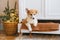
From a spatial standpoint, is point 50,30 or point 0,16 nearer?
point 50,30

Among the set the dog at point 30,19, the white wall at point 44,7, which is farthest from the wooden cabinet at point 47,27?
the white wall at point 44,7

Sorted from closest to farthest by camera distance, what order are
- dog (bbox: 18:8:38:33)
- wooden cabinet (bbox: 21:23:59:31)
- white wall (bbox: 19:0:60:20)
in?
dog (bbox: 18:8:38:33) < wooden cabinet (bbox: 21:23:59:31) < white wall (bbox: 19:0:60:20)

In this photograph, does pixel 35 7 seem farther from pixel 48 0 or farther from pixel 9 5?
pixel 9 5

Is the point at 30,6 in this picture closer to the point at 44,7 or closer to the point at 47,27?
the point at 44,7

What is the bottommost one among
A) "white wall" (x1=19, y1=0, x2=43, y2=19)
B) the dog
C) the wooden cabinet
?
the wooden cabinet

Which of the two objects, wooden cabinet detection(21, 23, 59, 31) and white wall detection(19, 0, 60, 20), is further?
white wall detection(19, 0, 60, 20)

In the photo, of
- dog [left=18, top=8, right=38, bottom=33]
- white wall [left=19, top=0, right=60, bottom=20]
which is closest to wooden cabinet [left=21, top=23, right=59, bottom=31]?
dog [left=18, top=8, right=38, bottom=33]

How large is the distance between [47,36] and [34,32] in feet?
0.84

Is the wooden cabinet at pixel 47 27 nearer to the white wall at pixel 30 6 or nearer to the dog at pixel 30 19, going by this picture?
the dog at pixel 30 19

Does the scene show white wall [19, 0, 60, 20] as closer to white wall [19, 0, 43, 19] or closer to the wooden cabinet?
white wall [19, 0, 43, 19]

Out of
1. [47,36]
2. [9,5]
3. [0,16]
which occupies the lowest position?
[47,36]

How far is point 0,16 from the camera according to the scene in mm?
3518

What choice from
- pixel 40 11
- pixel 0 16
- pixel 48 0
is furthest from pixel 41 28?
pixel 0 16

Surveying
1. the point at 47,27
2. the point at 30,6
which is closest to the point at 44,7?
the point at 30,6
